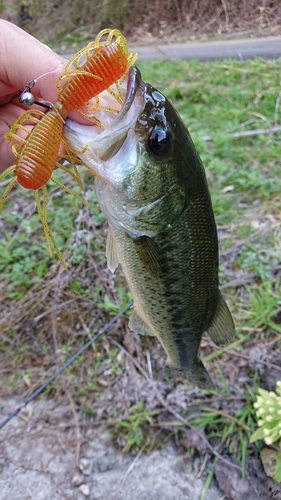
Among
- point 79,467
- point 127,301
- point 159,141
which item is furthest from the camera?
point 127,301

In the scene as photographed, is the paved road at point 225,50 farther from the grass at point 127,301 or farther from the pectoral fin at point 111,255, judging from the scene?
the pectoral fin at point 111,255

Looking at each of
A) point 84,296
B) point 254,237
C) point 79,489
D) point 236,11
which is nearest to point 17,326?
point 84,296

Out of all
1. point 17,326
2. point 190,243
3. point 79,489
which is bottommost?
point 79,489

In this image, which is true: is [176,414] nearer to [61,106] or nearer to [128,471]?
[128,471]

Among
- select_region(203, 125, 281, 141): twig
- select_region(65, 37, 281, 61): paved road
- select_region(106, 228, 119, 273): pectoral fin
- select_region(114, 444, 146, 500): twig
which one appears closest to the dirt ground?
select_region(114, 444, 146, 500): twig

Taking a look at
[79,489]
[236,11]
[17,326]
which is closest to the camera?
[79,489]

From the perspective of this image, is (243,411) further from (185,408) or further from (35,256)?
(35,256)

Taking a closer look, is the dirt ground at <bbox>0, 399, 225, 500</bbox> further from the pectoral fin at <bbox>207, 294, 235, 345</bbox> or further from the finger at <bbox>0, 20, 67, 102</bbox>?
the finger at <bbox>0, 20, 67, 102</bbox>

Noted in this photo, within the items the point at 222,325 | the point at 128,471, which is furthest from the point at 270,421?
the point at 128,471
